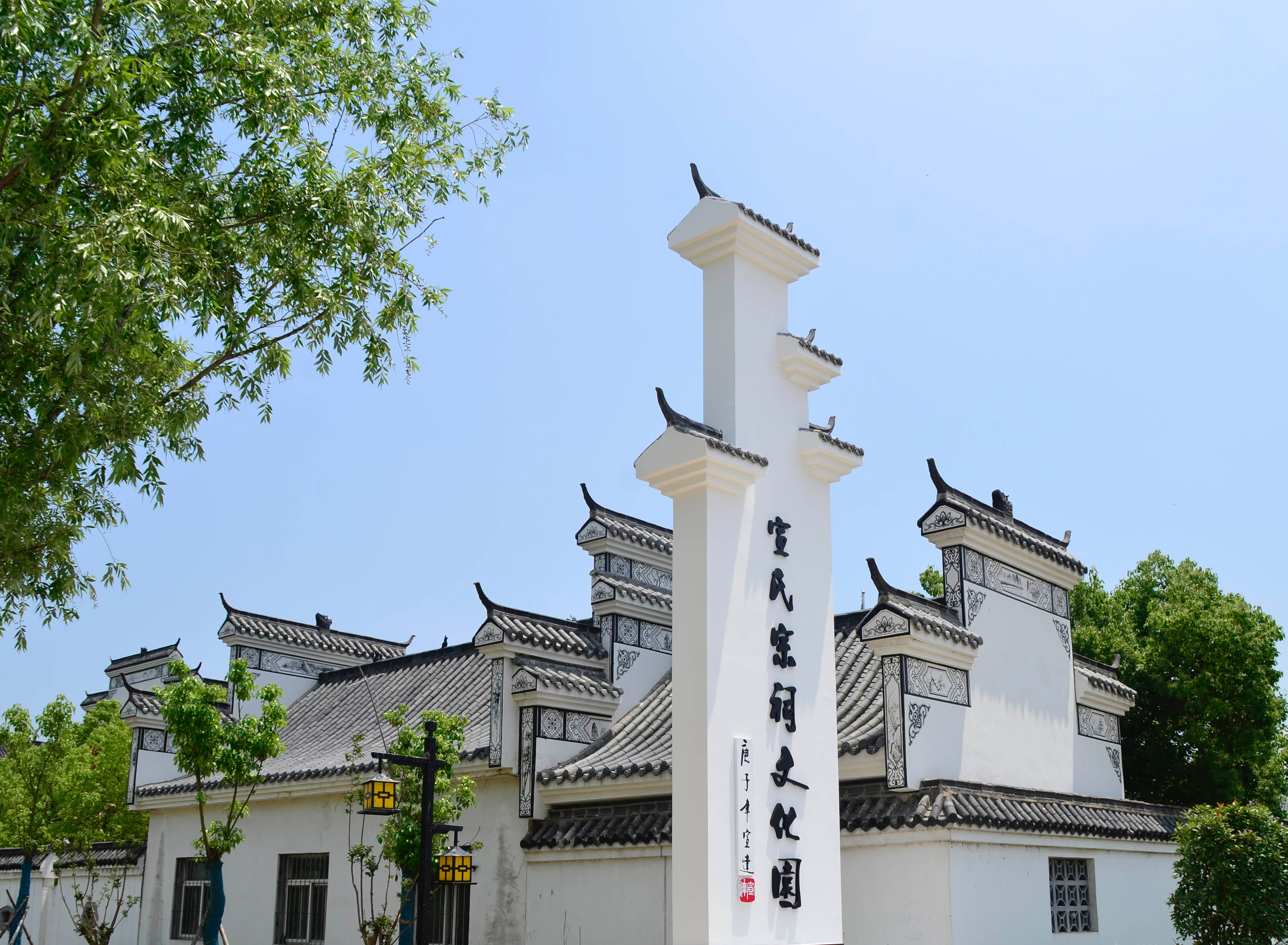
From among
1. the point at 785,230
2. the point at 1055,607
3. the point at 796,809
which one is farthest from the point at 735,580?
the point at 1055,607

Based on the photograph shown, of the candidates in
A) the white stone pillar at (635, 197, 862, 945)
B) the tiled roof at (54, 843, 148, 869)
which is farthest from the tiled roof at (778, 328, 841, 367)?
the tiled roof at (54, 843, 148, 869)

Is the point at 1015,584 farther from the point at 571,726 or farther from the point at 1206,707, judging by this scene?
the point at 1206,707

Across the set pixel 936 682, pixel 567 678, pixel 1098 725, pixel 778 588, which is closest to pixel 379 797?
pixel 567 678

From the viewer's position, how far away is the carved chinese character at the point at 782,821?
8.09m

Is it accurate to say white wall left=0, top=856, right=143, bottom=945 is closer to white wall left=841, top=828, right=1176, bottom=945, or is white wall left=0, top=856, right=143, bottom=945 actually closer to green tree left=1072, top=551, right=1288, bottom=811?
white wall left=841, top=828, right=1176, bottom=945

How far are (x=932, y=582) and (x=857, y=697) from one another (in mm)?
12706

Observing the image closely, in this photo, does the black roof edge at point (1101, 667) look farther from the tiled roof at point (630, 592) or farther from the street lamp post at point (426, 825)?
the street lamp post at point (426, 825)

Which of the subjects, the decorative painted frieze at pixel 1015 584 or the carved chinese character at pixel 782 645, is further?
the decorative painted frieze at pixel 1015 584

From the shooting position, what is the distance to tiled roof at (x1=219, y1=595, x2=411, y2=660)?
66.1 ft

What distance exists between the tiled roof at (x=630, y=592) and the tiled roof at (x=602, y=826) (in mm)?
2667

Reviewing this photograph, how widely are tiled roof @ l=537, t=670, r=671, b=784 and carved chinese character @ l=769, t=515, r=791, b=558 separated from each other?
379 centimetres

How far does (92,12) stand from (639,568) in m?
9.74

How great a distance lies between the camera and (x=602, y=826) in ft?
40.7

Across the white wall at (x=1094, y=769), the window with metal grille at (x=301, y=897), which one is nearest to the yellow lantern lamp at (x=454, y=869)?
the window with metal grille at (x=301, y=897)
